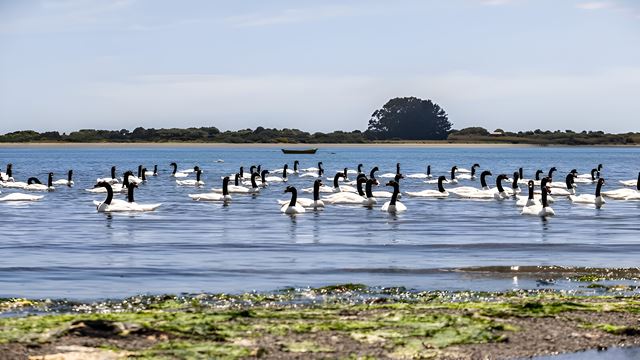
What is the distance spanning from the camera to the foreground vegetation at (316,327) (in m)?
13.3

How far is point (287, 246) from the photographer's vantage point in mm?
28141

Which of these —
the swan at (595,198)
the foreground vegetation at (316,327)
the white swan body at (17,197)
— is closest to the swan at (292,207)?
the swan at (595,198)

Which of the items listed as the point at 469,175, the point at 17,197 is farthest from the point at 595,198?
the point at 469,175

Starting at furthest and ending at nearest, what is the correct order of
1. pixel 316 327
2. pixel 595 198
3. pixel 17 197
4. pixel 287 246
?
pixel 17 197 < pixel 595 198 < pixel 287 246 < pixel 316 327

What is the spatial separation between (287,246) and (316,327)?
44.5 feet

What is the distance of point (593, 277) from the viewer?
2142cm

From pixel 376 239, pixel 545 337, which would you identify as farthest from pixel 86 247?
pixel 545 337

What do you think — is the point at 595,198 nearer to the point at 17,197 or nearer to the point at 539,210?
the point at 539,210

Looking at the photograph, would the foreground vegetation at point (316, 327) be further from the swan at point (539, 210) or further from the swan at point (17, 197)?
the swan at point (17, 197)

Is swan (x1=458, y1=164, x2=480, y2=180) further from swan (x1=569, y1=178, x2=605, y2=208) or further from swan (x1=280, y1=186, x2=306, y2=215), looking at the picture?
swan (x1=280, y1=186, x2=306, y2=215)

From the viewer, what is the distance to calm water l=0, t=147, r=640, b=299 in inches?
830

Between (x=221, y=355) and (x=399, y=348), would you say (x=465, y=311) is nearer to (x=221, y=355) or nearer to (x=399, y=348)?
(x=399, y=348)

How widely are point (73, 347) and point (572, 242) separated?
18.9 metres

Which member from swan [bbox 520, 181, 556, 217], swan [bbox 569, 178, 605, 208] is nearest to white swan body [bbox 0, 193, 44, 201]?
swan [bbox 520, 181, 556, 217]
